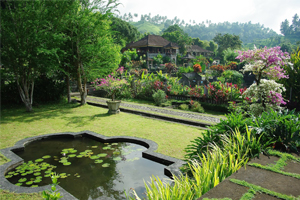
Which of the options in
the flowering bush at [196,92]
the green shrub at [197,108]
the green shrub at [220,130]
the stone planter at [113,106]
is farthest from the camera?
the flowering bush at [196,92]

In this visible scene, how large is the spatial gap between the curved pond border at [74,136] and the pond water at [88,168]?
0.14 meters

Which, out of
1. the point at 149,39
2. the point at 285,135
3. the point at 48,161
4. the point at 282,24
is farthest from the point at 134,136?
the point at 282,24

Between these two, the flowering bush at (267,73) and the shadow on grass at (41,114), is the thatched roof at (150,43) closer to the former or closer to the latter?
the shadow on grass at (41,114)

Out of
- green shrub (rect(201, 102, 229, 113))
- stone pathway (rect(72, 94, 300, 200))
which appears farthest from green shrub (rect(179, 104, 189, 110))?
stone pathway (rect(72, 94, 300, 200))

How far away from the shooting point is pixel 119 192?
4125 mm

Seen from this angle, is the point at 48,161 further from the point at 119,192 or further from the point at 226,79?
the point at 226,79

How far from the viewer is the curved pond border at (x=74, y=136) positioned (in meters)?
3.87

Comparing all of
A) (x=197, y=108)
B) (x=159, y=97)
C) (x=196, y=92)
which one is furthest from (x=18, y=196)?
(x=196, y=92)

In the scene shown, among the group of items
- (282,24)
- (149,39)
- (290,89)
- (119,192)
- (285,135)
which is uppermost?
(282,24)

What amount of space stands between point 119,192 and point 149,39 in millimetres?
48790

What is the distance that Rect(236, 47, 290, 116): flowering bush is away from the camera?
7176mm

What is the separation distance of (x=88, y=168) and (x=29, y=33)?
7.50 metres

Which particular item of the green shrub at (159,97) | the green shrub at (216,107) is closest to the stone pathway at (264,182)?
the green shrub at (216,107)

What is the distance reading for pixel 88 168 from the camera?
16.6 ft
